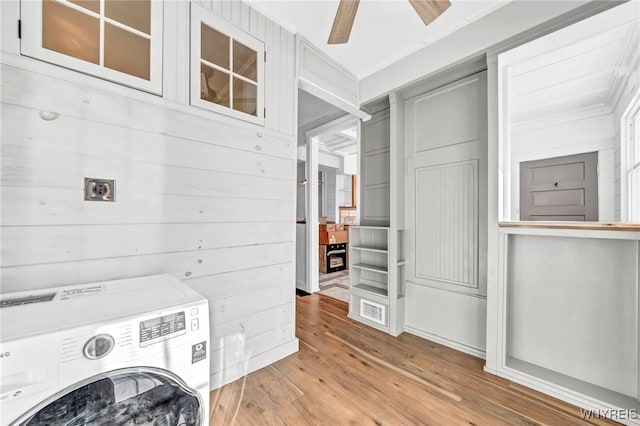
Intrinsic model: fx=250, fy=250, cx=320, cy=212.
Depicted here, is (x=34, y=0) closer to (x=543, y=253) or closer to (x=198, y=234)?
(x=198, y=234)

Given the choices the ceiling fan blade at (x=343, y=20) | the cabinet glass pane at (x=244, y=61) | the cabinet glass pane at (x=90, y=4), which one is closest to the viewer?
the cabinet glass pane at (x=90, y=4)

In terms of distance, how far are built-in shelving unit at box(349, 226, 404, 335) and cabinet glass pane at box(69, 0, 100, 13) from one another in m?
2.53

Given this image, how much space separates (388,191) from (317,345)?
1.74 metres

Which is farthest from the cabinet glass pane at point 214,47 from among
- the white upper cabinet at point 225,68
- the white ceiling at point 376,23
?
the white ceiling at point 376,23

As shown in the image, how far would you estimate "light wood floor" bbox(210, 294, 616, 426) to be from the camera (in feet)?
4.77

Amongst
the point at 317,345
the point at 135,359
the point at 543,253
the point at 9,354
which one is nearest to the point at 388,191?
the point at 543,253

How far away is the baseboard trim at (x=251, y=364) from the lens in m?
1.68

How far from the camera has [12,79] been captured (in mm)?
1101

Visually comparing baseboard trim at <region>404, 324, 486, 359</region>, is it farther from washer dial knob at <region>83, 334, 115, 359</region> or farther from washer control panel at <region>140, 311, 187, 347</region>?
washer dial knob at <region>83, 334, 115, 359</region>

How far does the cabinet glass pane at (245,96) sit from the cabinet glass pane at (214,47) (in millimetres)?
136

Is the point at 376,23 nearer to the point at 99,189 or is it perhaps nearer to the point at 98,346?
the point at 99,189

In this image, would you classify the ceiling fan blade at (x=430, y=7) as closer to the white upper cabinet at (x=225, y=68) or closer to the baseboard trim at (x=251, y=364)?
the white upper cabinet at (x=225, y=68)

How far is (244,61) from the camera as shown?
188 cm

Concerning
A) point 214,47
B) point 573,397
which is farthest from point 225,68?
point 573,397
